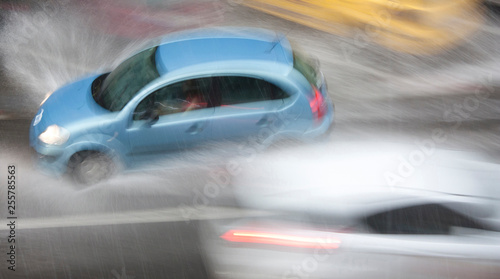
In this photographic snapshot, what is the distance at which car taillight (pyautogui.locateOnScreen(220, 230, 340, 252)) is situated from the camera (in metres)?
3.68

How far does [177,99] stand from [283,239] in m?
2.46

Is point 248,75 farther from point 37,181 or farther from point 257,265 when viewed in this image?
point 37,181

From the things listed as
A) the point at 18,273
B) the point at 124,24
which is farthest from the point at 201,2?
the point at 18,273

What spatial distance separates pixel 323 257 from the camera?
379 centimetres

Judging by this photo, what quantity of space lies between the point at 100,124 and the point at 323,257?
10.6ft

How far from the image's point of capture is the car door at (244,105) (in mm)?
5566

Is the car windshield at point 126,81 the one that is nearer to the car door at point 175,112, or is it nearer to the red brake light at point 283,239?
the car door at point 175,112

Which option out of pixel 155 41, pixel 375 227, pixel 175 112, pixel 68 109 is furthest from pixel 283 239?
pixel 155 41

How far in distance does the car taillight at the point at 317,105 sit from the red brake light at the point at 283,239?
7.64 ft

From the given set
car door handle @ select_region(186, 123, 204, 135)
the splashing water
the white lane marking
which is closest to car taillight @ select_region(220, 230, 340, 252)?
the white lane marking

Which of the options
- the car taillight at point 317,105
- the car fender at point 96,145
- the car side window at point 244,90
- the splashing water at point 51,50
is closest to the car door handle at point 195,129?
the car side window at point 244,90

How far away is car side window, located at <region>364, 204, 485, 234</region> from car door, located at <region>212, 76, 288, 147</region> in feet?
7.71

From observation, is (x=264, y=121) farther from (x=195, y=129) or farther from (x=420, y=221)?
(x=420, y=221)

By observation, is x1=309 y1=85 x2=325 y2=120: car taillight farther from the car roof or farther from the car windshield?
the car windshield
